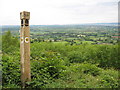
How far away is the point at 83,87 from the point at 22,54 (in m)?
1.77

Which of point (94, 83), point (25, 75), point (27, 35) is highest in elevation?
point (27, 35)

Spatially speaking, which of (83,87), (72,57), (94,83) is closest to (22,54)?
(83,87)

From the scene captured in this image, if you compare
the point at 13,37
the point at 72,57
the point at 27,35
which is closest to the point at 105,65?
the point at 72,57

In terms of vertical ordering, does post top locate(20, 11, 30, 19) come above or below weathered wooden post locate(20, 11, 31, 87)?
above

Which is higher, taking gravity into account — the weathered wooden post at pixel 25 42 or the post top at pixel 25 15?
the post top at pixel 25 15

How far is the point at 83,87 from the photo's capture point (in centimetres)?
415

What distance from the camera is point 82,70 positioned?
5.51 m

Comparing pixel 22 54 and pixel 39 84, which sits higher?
pixel 22 54

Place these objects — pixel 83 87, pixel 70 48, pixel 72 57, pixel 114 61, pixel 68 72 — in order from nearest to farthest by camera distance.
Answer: pixel 83 87
pixel 68 72
pixel 114 61
pixel 72 57
pixel 70 48

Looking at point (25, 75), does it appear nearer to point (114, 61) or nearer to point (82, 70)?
point (82, 70)

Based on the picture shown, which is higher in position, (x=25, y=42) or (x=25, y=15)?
Answer: (x=25, y=15)

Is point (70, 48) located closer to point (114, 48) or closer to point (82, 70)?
point (114, 48)

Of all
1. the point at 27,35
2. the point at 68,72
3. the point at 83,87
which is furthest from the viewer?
the point at 68,72

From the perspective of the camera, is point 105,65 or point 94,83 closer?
point 94,83
